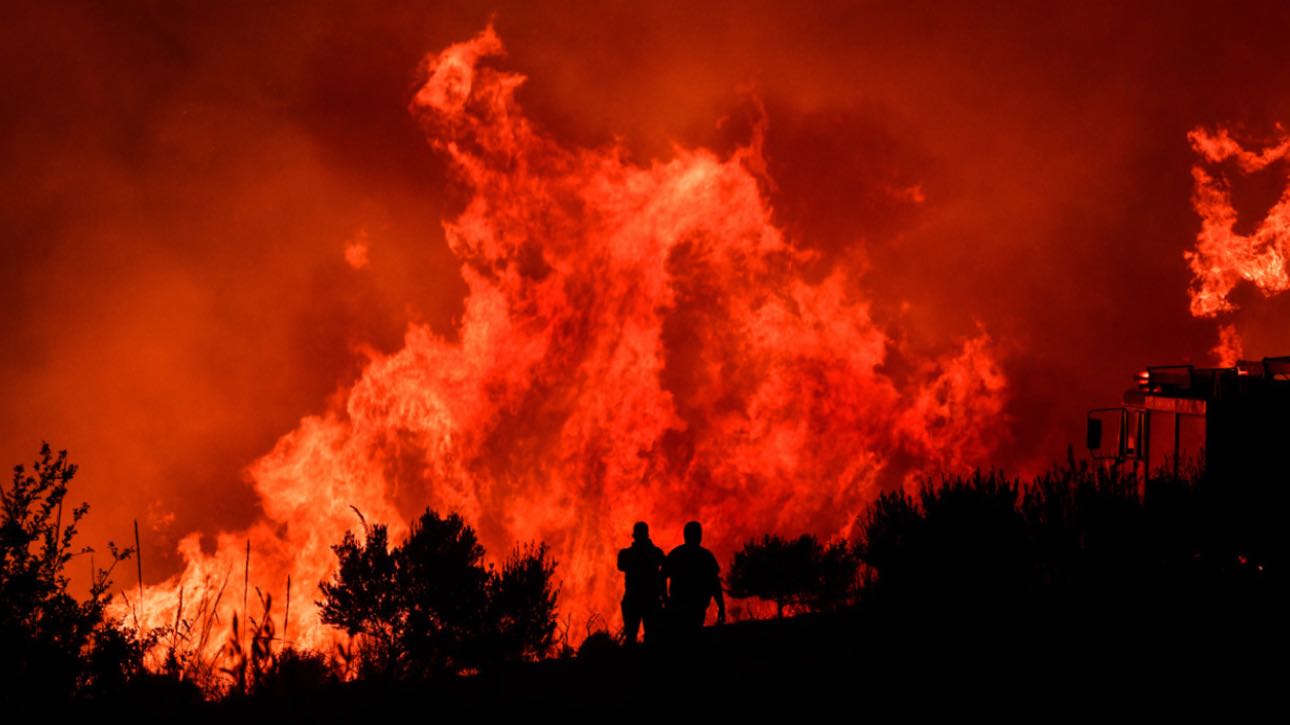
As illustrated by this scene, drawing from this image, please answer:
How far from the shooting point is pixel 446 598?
33.8 metres

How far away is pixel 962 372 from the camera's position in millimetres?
88500

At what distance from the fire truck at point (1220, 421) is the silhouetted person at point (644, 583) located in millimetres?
11188

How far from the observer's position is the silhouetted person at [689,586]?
11.1 m

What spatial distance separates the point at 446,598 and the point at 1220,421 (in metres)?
28.0

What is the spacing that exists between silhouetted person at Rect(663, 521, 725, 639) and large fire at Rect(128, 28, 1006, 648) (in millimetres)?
77234

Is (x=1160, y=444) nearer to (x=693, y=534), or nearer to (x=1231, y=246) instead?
(x=693, y=534)

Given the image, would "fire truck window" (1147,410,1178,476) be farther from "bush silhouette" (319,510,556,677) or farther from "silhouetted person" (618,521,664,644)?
"bush silhouette" (319,510,556,677)

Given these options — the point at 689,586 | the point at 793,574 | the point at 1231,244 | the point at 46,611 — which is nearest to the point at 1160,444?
the point at 689,586

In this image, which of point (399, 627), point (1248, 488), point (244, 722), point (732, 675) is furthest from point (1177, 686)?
point (399, 627)

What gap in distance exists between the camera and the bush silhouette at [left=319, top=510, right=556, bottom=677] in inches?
1291

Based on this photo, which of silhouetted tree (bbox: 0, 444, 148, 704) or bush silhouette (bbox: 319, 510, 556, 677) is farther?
bush silhouette (bbox: 319, 510, 556, 677)

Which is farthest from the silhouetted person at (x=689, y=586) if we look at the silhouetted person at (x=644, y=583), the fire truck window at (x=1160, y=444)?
the fire truck window at (x=1160, y=444)

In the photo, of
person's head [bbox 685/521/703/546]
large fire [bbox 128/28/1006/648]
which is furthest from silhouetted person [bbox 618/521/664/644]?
large fire [bbox 128/28/1006/648]

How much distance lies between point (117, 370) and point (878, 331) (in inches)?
3544
